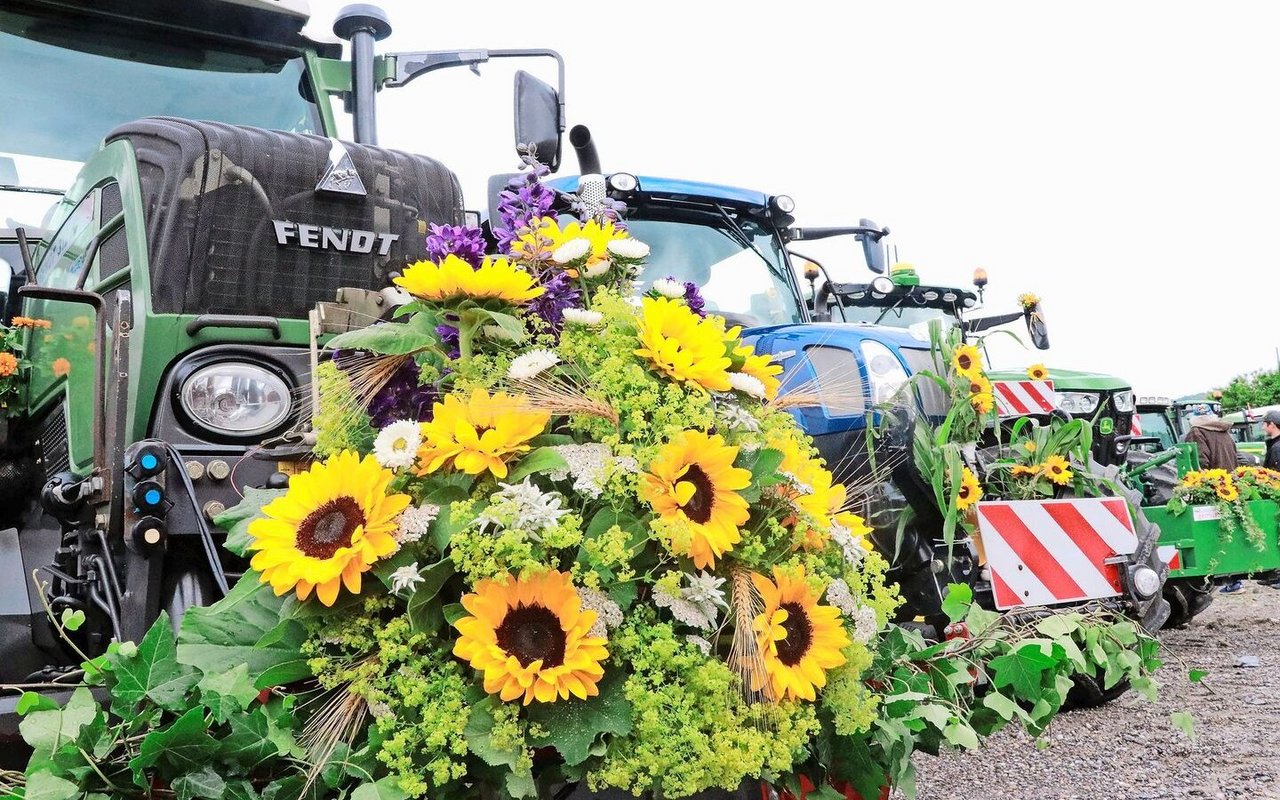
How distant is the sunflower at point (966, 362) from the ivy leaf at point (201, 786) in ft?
11.1

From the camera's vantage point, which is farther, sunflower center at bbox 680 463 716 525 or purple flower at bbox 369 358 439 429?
purple flower at bbox 369 358 439 429

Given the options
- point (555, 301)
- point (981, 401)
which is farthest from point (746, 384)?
point (981, 401)

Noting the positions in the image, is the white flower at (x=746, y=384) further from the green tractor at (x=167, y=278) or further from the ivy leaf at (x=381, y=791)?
the green tractor at (x=167, y=278)

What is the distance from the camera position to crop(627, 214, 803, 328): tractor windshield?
555cm

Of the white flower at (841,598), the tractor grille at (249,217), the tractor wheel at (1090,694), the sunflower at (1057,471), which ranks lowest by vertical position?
the tractor wheel at (1090,694)

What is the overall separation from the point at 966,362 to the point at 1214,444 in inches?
283

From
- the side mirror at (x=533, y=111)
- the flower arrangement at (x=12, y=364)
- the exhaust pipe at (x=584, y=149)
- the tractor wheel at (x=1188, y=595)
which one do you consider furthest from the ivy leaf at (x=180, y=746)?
the tractor wheel at (x=1188, y=595)

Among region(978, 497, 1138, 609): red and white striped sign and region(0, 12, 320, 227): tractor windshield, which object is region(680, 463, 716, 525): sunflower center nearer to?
region(978, 497, 1138, 609): red and white striped sign

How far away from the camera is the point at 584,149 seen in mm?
3572

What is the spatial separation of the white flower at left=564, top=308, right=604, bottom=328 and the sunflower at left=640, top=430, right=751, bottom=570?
302 mm

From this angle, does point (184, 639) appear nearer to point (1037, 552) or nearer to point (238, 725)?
point (238, 725)

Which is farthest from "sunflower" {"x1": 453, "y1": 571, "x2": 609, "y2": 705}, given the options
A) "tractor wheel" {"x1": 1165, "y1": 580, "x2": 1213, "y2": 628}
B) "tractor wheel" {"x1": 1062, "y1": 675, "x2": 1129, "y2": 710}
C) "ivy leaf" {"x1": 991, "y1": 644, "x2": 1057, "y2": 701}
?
"tractor wheel" {"x1": 1165, "y1": 580, "x2": 1213, "y2": 628}

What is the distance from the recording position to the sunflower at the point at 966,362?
4.26 metres

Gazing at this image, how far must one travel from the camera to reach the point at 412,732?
59.4 inches
